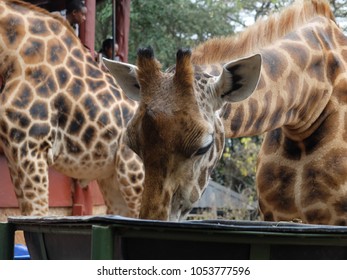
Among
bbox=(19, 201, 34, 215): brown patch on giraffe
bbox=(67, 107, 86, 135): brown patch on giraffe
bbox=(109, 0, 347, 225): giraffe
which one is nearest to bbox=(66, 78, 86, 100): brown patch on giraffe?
bbox=(67, 107, 86, 135): brown patch on giraffe

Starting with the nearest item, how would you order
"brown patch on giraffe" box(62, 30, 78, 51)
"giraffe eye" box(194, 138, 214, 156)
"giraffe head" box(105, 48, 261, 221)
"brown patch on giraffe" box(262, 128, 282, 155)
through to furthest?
"giraffe head" box(105, 48, 261, 221) → "giraffe eye" box(194, 138, 214, 156) → "brown patch on giraffe" box(262, 128, 282, 155) → "brown patch on giraffe" box(62, 30, 78, 51)

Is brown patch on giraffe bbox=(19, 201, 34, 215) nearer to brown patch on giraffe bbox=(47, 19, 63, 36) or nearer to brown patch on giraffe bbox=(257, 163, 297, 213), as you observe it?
brown patch on giraffe bbox=(47, 19, 63, 36)

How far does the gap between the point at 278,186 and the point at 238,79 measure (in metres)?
0.96

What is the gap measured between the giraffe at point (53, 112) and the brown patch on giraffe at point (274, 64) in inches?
90.7

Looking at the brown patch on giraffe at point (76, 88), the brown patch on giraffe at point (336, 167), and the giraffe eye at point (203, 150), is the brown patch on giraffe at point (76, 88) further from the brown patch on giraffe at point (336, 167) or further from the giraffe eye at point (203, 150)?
the giraffe eye at point (203, 150)

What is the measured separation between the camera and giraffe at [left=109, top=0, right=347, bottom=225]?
3816 millimetres

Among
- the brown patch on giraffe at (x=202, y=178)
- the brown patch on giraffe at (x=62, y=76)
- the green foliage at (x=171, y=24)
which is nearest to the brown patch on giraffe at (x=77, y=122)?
the brown patch on giraffe at (x=62, y=76)

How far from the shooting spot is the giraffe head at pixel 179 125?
3307 mm

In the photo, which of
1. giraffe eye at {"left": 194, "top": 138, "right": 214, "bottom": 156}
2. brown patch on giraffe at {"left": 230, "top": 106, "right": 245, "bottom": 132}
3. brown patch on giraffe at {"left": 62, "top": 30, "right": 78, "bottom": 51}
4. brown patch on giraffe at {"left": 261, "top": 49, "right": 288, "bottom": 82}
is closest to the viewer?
giraffe eye at {"left": 194, "top": 138, "right": 214, "bottom": 156}

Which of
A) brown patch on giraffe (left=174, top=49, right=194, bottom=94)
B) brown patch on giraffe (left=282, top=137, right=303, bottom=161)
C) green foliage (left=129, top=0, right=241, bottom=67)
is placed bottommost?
brown patch on giraffe (left=282, top=137, right=303, bottom=161)

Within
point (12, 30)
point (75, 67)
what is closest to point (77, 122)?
point (75, 67)

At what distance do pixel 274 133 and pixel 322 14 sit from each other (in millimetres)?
738

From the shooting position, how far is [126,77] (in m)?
4.04

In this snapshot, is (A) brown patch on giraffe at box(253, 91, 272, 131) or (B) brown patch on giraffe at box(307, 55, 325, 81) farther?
(B) brown patch on giraffe at box(307, 55, 325, 81)
